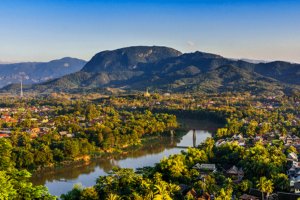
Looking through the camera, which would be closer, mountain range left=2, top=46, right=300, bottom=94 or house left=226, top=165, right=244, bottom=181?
house left=226, top=165, right=244, bottom=181

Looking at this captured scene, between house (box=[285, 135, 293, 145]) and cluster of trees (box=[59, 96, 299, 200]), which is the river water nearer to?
cluster of trees (box=[59, 96, 299, 200])

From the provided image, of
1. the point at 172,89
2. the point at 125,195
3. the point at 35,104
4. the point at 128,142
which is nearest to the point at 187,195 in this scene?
the point at 125,195

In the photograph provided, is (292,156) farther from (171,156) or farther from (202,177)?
(202,177)

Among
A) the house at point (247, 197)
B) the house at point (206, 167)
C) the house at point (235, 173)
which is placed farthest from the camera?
the house at point (206, 167)

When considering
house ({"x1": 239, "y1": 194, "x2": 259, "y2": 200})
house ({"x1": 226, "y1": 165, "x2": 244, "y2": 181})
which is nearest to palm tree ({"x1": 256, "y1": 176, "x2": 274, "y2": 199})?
house ({"x1": 239, "y1": 194, "x2": 259, "y2": 200})

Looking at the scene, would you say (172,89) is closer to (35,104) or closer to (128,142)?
(35,104)

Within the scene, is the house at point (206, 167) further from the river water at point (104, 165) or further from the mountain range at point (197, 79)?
the mountain range at point (197, 79)

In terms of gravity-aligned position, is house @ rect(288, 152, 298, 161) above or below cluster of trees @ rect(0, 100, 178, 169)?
above

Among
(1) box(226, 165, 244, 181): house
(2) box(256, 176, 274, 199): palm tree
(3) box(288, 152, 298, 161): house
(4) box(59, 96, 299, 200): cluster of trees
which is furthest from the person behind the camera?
(3) box(288, 152, 298, 161): house

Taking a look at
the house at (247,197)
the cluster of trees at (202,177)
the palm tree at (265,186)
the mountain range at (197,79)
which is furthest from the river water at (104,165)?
the mountain range at (197,79)

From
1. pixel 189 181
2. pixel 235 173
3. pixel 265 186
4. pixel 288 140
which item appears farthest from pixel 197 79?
pixel 265 186
